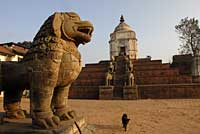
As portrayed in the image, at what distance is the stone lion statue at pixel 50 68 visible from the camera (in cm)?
428

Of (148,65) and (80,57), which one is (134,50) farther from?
(80,57)

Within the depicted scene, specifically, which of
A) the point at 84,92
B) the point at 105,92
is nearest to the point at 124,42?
the point at 84,92

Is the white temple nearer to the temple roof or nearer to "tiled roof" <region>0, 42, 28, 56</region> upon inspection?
the temple roof

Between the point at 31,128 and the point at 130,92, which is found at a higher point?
the point at 130,92

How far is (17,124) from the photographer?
4.66m

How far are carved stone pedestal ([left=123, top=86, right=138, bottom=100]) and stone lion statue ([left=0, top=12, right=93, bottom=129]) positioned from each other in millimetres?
19082

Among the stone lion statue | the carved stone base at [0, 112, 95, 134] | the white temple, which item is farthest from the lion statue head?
the white temple

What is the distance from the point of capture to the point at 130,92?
2402 centimetres

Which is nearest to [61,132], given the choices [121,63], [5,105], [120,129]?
[5,105]

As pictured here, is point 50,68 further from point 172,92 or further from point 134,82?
point 134,82

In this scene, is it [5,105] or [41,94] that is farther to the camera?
[5,105]

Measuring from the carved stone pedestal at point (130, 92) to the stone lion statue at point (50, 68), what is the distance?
19.1 m

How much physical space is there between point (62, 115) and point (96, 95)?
20.5m

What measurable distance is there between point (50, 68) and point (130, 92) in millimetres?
20327
